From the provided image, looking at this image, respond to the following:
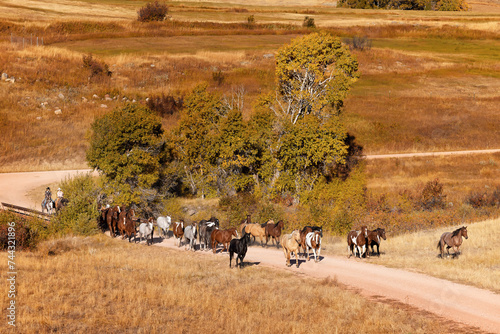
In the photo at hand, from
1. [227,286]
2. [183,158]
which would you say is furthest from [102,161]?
[227,286]

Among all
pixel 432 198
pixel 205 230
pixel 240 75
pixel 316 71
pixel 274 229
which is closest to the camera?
pixel 205 230

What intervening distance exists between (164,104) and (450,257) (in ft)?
160

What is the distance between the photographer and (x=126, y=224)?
102 ft

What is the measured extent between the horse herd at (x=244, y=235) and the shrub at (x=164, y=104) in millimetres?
32175

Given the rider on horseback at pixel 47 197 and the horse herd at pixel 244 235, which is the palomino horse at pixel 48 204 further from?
the horse herd at pixel 244 235

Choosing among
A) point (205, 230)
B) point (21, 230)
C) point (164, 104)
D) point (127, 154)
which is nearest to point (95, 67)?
point (164, 104)

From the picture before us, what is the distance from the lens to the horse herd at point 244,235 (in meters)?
24.1

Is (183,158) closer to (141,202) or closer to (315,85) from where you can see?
(141,202)

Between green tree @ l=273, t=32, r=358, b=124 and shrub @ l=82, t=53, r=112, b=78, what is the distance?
40178 millimetres

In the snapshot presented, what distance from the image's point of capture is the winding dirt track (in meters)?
17.0

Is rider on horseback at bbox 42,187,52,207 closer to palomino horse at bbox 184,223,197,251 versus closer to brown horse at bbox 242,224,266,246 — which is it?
palomino horse at bbox 184,223,197,251

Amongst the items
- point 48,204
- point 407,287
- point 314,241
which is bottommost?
point 407,287

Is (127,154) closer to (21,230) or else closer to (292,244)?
(21,230)

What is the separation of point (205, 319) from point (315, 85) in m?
32.6
